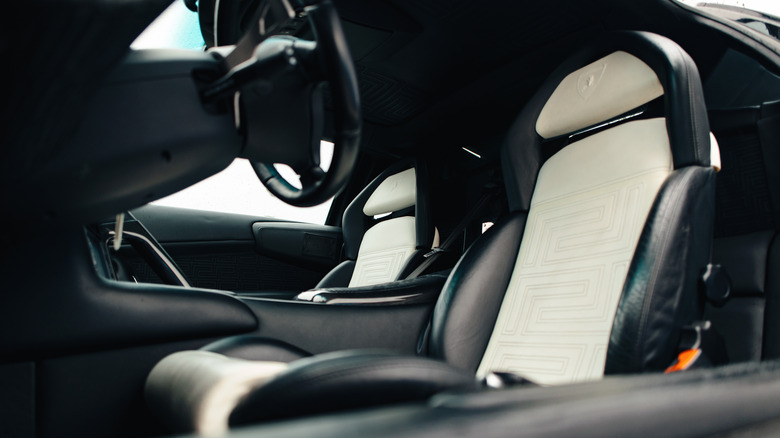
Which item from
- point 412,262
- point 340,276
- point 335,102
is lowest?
point 340,276

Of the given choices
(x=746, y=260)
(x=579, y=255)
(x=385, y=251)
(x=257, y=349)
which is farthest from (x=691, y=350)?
(x=385, y=251)

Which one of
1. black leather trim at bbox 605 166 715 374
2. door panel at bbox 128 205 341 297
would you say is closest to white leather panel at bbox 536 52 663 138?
black leather trim at bbox 605 166 715 374

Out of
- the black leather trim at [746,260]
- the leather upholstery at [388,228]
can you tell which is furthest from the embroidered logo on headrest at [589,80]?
the leather upholstery at [388,228]

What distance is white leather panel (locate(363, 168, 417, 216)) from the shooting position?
2549mm

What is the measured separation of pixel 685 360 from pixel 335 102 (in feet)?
2.20

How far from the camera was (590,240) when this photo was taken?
122cm

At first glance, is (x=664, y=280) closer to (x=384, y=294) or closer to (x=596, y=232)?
(x=596, y=232)

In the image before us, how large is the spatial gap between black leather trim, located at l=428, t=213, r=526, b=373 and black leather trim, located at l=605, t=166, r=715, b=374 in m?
0.35

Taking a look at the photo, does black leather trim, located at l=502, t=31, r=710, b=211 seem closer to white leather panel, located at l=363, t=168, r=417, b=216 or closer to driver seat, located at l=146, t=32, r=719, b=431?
driver seat, located at l=146, t=32, r=719, b=431

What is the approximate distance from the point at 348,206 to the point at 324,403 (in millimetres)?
2405

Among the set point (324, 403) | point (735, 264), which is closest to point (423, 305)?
point (735, 264)

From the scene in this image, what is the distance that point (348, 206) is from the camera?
→ 281 centimetres

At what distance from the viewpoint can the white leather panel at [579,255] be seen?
3.66 feet

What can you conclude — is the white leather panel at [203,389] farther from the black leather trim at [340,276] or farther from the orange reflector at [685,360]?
the black leather trim at [340,276]
